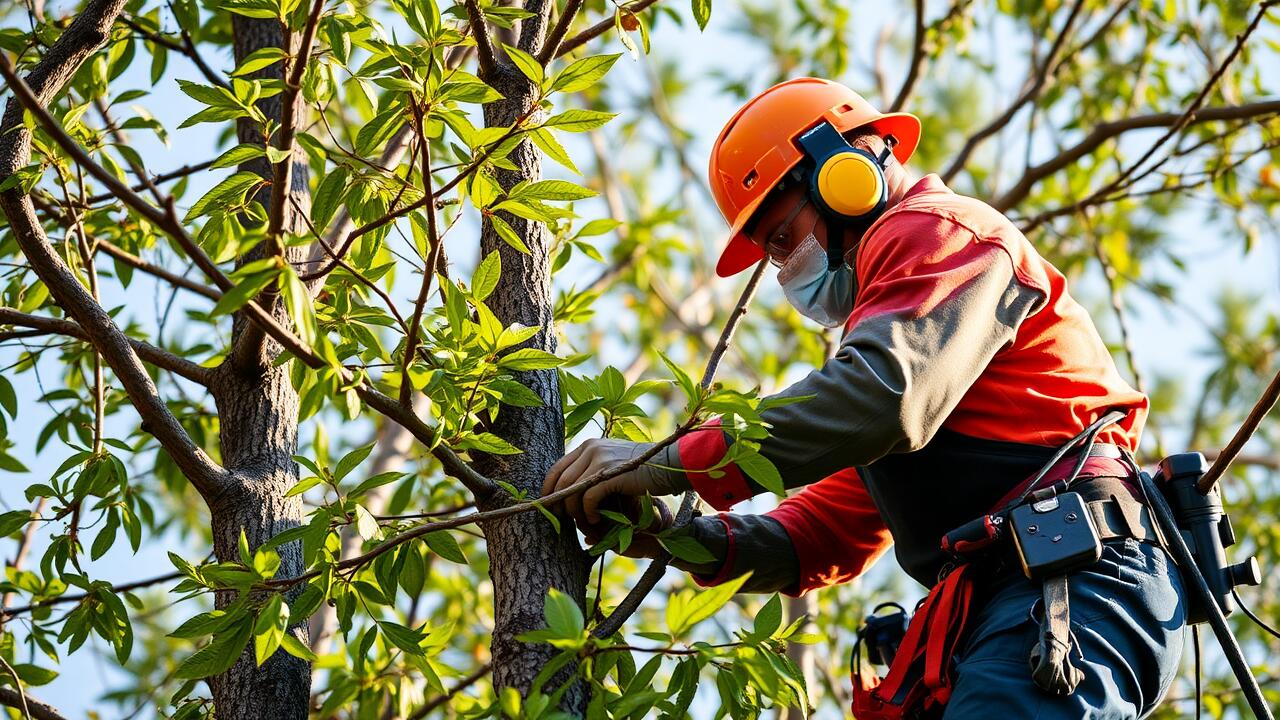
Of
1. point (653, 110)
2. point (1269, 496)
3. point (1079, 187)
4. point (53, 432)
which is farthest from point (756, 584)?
point (653, 110)

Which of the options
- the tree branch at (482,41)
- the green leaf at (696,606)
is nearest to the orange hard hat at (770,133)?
the tree branch at (482,41)

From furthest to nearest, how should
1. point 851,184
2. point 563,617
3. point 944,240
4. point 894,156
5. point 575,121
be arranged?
point 894,156, point 851,184, point 944,240, point 575,121, point 563,617

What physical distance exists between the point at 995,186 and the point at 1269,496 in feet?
6.64

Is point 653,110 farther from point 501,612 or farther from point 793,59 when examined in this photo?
point 501,612

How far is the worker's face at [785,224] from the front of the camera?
262cm

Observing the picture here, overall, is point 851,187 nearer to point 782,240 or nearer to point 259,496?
point 782,240

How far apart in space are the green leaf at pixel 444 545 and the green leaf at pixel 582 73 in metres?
0.73

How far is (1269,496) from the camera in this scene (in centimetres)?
585

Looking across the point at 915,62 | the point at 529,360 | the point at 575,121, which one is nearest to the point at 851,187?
the point at 575,121

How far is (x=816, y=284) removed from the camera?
259 cm

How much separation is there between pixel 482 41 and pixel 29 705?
151 centimetres

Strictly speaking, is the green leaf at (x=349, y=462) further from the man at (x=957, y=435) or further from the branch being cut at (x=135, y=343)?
the branch being cut at (x=135, y=343)

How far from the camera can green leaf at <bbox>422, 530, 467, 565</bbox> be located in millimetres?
2031

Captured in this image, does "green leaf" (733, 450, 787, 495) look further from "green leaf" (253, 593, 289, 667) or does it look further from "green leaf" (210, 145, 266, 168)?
"green leaf" (210, 145, 266, 168)
